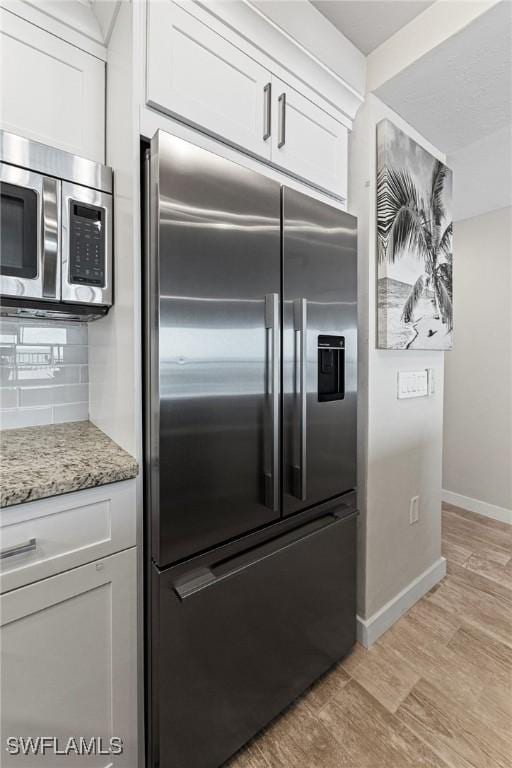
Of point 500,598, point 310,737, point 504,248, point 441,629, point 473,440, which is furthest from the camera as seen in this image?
point 473,440

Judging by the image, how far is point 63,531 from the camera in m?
0.92

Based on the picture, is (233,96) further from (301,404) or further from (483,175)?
(483,175)

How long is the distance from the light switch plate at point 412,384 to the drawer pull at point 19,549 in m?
1.61

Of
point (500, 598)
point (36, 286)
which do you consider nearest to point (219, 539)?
point (36, 286)

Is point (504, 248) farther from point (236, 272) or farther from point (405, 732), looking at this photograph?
point (405, 732)

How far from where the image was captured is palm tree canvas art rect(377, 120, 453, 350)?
1.67m

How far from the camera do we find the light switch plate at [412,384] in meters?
1.85

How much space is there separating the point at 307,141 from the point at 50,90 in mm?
914

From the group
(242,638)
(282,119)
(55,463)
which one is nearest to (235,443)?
(55,463)

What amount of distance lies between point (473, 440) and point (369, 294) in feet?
7.65

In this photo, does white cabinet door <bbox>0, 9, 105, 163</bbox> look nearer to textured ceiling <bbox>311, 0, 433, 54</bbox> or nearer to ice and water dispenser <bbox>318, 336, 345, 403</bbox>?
textured ceiling <bbox>311, 0, 433, 54</bbox>

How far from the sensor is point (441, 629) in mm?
1811

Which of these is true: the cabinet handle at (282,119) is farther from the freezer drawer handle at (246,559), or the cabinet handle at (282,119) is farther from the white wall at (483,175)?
the freezer drawer handle at (246,559)
